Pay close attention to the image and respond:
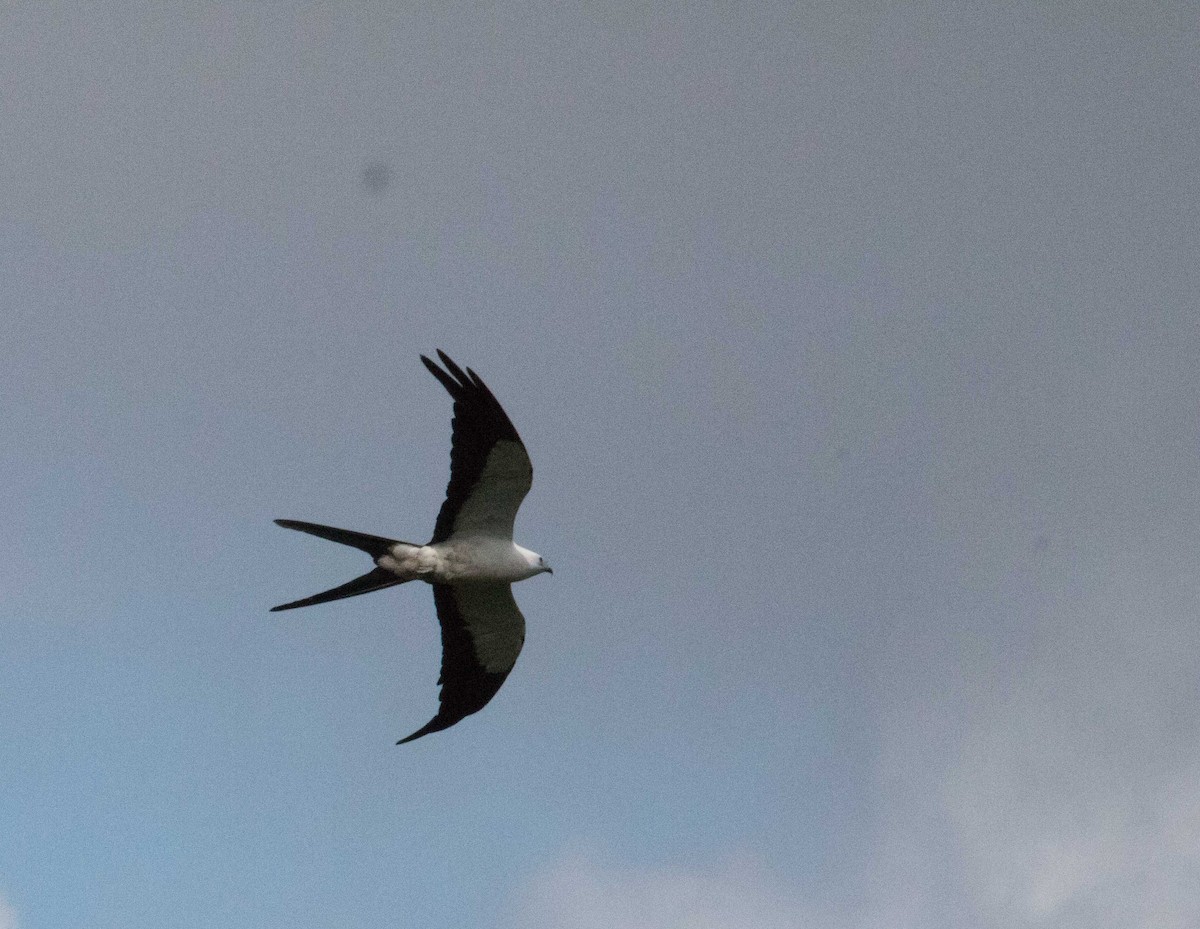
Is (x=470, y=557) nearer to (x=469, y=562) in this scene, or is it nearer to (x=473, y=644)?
(x=469, y=562)

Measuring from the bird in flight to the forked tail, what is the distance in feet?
0.05

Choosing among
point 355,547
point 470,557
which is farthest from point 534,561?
point 355,547

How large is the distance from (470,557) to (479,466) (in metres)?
1.61

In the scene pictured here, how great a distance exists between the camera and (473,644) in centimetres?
2142

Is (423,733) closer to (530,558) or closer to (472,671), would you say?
(472,671)

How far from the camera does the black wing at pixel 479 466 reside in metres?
18.7

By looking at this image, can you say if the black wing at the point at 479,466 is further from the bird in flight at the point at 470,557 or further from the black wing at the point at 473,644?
the black wing at the point at 473,644

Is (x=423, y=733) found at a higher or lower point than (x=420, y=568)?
lower

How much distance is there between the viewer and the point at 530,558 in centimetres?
Answer: 2050

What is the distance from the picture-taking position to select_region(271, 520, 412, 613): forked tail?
18.3 metres

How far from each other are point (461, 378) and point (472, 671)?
5.30 m

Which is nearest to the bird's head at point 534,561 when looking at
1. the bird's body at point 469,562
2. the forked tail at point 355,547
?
the bird's body at point 469,562

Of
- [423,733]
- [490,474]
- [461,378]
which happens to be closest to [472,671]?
[423,733]

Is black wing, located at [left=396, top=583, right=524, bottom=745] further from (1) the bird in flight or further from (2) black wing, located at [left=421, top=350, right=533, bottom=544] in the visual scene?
(2) black wing, located at [left=421, top=350, right=533, bottom=544]
